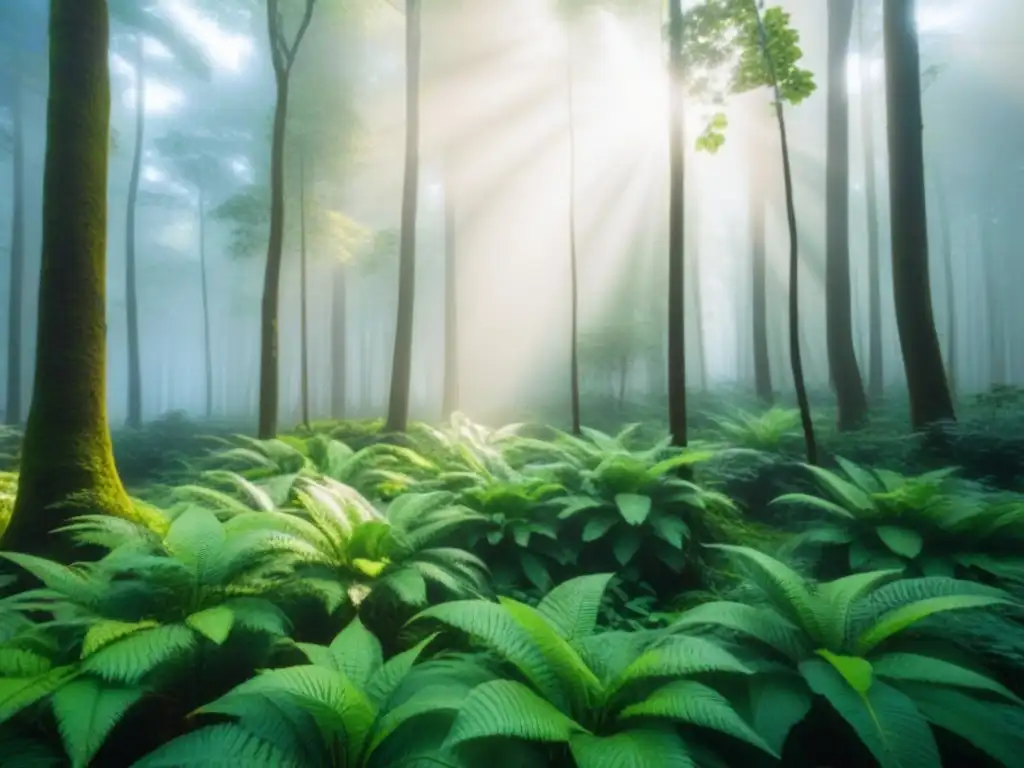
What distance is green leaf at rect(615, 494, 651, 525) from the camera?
510 cm

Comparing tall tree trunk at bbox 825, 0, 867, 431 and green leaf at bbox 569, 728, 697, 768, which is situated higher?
tall tree trunk at bbox 825, 0, 867, 431

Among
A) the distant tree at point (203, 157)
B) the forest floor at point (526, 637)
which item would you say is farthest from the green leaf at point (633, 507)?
the distant tree at point (203, 157)

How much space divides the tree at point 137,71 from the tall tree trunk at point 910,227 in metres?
23.7

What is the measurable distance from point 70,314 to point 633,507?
5.21 metres

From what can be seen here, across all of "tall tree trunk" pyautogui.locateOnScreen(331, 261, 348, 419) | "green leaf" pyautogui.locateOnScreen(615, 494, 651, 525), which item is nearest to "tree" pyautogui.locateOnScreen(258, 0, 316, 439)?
"green leaf" pyautogui.locateOnScreen(615, 494, 651, 525)

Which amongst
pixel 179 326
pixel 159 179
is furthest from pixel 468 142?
pixel 179 326

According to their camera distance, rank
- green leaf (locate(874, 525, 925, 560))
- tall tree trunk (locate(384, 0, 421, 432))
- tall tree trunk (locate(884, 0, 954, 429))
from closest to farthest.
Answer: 1. green leaf (locate(874, 525, 925, 560))
2. tall tree trunk (locate(884, 0, 954, 429))
3. tall tree trunk (locate(384, 0, 421, 432))

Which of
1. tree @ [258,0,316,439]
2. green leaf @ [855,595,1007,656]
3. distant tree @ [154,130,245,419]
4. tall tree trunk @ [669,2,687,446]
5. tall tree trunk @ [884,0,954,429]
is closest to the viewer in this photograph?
green leaf @ [855,595,1007,656]

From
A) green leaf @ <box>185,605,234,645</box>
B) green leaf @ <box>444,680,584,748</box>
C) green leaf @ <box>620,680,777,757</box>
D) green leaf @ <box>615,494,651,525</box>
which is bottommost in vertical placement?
green leaf @ <box>620,680,777,757</box>

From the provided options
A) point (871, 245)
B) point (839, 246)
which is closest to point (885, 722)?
point (839, 246)

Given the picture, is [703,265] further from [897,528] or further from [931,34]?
[897,528]

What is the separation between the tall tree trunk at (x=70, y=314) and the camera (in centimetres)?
477

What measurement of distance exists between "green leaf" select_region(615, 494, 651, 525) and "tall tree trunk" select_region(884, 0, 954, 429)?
5022 millimetres

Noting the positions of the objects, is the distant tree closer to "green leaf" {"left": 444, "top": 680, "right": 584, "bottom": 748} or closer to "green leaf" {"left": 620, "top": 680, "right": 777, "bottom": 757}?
"green leaf" {"left": 444, "top": 680, "right": 584, "bottom": 748}
